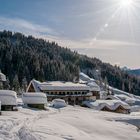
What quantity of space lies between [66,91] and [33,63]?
77.8 meters

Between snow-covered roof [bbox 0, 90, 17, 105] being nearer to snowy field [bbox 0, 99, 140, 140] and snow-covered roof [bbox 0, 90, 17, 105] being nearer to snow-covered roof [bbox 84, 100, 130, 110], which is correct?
snowy field [bbox 0, 99, 140, 140]

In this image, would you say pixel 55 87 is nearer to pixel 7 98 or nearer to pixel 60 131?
pixel 7 98

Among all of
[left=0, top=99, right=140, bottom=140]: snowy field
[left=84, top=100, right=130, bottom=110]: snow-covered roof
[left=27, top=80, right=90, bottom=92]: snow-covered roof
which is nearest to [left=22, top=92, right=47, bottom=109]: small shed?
[left=0, top=99, right=140, bottom=140]: snowy field

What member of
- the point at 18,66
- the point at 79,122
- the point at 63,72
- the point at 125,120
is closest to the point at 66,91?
the point at 125,120

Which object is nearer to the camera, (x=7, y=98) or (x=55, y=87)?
(x=7, y=98)

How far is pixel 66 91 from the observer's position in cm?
9669

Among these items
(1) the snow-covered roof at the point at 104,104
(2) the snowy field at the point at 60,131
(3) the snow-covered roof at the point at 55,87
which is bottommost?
(2) the snowy field at the point at 60,131

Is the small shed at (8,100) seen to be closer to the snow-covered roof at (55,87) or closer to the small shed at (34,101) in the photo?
the small shed at (34,101)

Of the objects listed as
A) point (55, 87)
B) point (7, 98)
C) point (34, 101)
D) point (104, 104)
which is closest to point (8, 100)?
point (7, 98)

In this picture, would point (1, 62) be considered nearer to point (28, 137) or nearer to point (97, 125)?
point (97, 125)

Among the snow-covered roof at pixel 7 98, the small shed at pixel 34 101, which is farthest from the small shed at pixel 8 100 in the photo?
the small shed at pixel 34 101

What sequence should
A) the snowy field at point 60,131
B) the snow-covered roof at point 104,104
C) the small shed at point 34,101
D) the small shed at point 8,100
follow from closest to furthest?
1. the snowy field at point 60,131
2. the small shed at point 8,100
3. the small shed at point 34,101
4. the snow-covered roof at point 104,104

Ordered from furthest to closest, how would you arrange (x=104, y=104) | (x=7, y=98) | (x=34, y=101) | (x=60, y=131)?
(x=104, y=104)
(x=34, y=101)
(x=7, y=98)
(x=60, y=131)

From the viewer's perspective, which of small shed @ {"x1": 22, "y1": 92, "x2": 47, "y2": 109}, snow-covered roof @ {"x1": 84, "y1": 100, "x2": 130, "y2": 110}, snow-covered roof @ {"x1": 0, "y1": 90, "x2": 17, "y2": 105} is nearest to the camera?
snow-covered roof @ {"x1": 0, "y1": 90, "x2": 17, "y2": 105}
